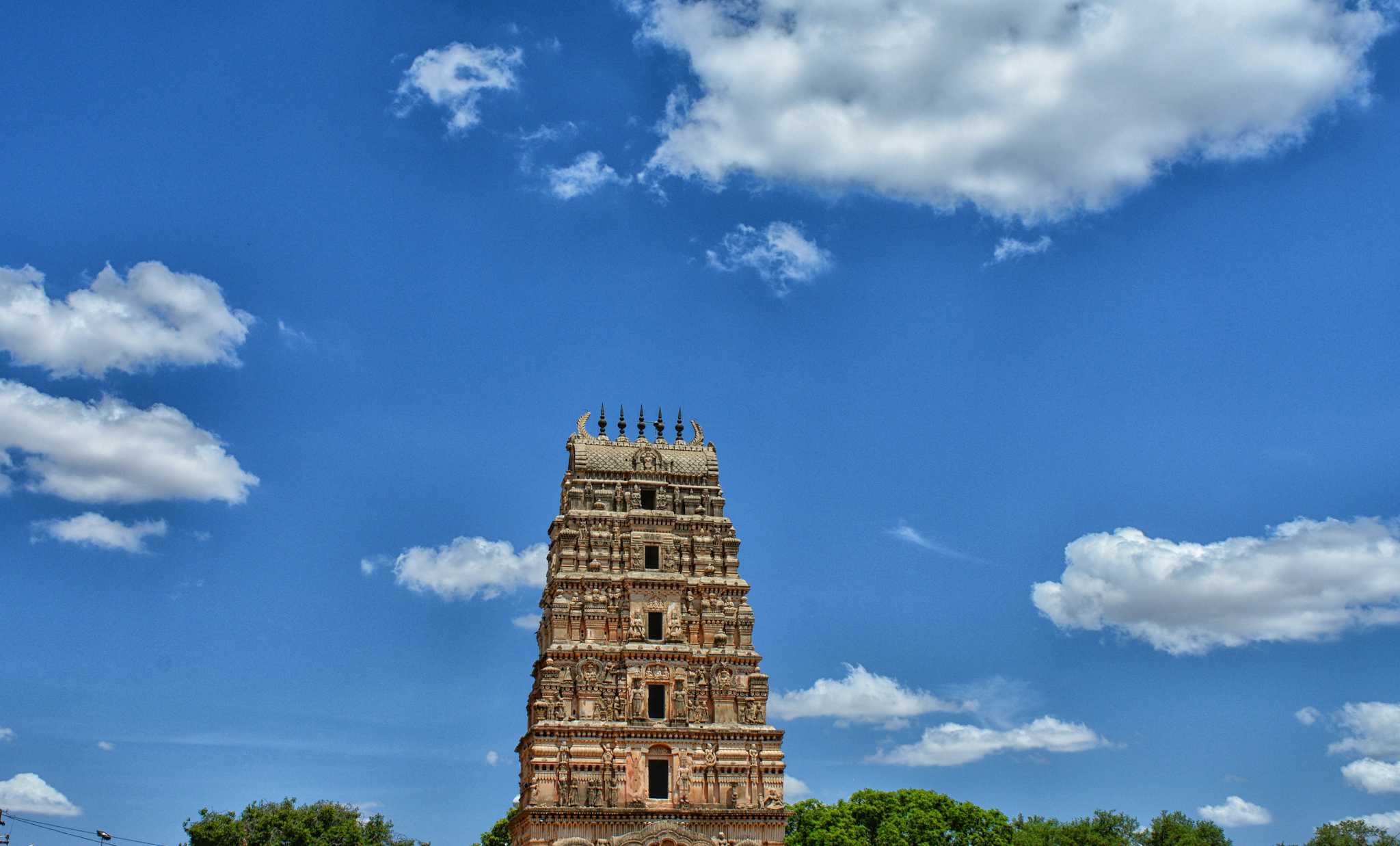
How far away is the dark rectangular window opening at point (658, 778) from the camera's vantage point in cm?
6125

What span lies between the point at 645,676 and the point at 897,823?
83.7 feet

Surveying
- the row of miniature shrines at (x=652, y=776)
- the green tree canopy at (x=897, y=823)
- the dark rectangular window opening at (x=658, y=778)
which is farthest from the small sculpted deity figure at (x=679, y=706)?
the green tree canopy at (x=897, y=823)

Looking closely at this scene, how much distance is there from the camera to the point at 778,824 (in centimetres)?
6097

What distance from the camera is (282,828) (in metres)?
73.8

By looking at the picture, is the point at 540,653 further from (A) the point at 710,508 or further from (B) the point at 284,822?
(B) the point at 284,822

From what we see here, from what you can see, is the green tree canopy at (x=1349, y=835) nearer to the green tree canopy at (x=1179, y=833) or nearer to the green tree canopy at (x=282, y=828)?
the green tree canopy at (x=1179, y=833)

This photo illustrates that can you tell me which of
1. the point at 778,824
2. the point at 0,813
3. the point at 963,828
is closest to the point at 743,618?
the point at 778,824

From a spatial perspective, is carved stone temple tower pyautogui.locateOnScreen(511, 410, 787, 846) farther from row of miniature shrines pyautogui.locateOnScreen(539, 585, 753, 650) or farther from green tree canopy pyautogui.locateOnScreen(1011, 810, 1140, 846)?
green tree canopy pyautogui.locateOnScreen(1011, 810, 1140, 846)

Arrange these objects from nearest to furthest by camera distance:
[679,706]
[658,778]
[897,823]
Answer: [658,778], [679,706], [897,823]

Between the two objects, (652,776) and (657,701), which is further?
(657,701)

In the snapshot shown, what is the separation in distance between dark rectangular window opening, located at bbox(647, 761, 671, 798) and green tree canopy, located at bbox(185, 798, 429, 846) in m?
23.6

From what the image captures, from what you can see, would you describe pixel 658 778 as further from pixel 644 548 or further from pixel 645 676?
pixel 644 548

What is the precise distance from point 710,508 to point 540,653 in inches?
441

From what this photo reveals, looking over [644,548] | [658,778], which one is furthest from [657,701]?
[644,548]
